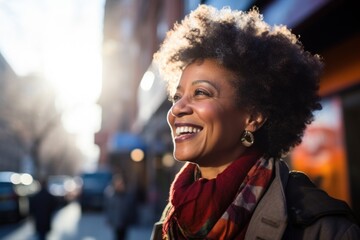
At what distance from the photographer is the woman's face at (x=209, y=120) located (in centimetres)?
200

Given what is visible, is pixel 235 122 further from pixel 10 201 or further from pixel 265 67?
pixel 10 201

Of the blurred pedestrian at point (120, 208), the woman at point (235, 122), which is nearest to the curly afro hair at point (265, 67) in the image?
the woman at point (235, 122)

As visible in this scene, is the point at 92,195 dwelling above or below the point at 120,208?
above

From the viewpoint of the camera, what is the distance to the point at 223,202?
1846 millimetres

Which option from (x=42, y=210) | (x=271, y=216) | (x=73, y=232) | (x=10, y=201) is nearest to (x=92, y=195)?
(x=10, y=201)

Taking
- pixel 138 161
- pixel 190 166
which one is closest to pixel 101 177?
pixel 138 161

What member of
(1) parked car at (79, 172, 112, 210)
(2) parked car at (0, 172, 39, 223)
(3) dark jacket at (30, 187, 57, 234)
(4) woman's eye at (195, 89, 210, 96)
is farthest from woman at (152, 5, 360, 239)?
(1) parked car at (79, 172, 112, 210)

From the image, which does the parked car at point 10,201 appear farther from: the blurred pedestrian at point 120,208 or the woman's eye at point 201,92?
the woman's eye at point 201,92

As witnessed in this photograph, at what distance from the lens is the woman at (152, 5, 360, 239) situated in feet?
5.80

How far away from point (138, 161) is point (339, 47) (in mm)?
18319

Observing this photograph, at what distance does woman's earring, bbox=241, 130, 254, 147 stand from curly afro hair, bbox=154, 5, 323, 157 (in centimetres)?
9

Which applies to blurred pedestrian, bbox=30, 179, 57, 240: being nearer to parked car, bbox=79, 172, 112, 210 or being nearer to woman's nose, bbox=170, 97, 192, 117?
woman's nose, bbox=170, 97, 192, 117

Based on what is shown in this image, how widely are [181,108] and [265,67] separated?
49 cm

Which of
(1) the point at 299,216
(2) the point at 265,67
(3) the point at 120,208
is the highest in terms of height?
(3) the point at 120,208
